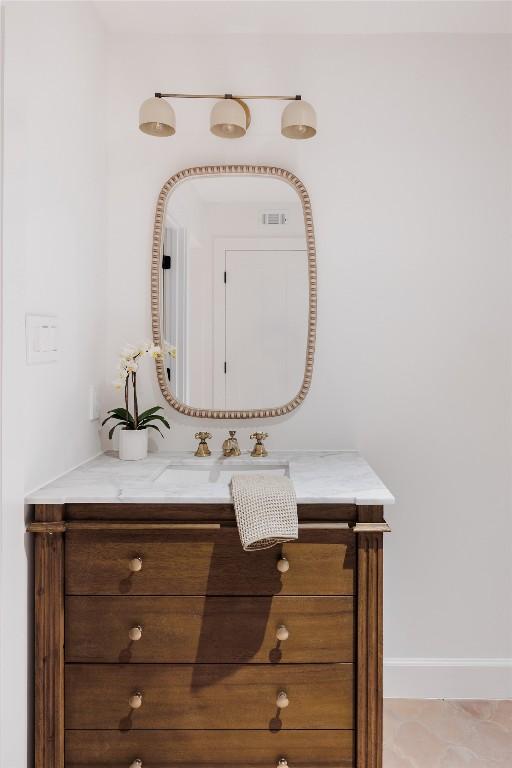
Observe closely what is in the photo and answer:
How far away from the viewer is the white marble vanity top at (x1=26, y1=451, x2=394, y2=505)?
58.5 inches

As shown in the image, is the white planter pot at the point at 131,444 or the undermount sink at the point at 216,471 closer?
the undermount sink at the point at 216,471

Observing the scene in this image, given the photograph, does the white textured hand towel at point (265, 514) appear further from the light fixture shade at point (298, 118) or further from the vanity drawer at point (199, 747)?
the light fixture shade at point (298, 118)

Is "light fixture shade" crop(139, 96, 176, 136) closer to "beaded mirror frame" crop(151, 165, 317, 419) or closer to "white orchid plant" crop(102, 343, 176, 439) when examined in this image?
"beaded mirror frame" crop(151, 165, 317, 419)

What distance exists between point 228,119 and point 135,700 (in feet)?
6.02

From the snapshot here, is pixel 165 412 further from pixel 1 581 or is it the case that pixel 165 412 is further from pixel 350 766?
pixel 350 766

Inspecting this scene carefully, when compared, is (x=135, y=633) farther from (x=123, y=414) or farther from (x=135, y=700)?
(x=123, y=414)

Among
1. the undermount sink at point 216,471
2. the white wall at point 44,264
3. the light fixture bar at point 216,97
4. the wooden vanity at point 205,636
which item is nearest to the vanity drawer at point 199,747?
the wooden vanity at point 205,636

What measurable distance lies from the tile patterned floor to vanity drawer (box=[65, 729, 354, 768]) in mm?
457

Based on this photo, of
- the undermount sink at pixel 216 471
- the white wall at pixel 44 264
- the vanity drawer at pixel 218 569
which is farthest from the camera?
the undermount sink at pixel 216 471

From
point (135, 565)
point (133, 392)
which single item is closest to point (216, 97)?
point (133, 392)

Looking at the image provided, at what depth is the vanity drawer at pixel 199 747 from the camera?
150cm

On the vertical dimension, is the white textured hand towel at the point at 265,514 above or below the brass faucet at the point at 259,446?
below

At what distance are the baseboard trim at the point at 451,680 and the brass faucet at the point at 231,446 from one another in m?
1.01

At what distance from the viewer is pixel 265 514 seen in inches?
55.6
